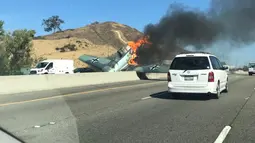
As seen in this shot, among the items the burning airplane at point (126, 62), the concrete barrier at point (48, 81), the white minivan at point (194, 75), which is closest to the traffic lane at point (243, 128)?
the white minivan at point (194, 75)

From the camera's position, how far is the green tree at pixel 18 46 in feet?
188

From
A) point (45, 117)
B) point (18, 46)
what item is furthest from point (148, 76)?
point (45, 117)

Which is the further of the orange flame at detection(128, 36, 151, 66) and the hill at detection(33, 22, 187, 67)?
the hill at detection(33, 22, 187, 67)

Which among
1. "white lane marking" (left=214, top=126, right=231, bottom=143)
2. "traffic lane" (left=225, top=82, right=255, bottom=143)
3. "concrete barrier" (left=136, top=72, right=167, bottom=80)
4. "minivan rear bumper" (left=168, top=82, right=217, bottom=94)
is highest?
"minivan rear bumper" (left=168, top=82, right=217, bottom=94)

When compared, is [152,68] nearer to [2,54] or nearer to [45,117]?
[2,54]

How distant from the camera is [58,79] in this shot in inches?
1039

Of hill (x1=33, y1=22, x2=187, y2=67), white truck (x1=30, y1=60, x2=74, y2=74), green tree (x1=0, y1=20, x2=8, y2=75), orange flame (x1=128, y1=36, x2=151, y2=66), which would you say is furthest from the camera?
hill (x1=33, y1=22, x2=187, y2=67)

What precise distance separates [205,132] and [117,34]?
157 m

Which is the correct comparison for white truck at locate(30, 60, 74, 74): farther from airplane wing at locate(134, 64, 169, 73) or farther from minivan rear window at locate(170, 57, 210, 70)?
minivan rear window at locate(170, 57, 210, 70)

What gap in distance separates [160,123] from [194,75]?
6526 mm

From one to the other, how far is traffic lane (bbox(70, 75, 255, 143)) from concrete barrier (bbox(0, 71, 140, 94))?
7.80 metres

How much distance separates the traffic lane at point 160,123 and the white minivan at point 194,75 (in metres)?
1.43

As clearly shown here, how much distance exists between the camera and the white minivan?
17.0 m

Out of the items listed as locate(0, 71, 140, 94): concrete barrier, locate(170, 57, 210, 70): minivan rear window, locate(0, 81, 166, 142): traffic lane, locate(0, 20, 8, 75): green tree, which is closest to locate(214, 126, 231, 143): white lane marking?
locate(0, 81, 166, 142): traffic lane
